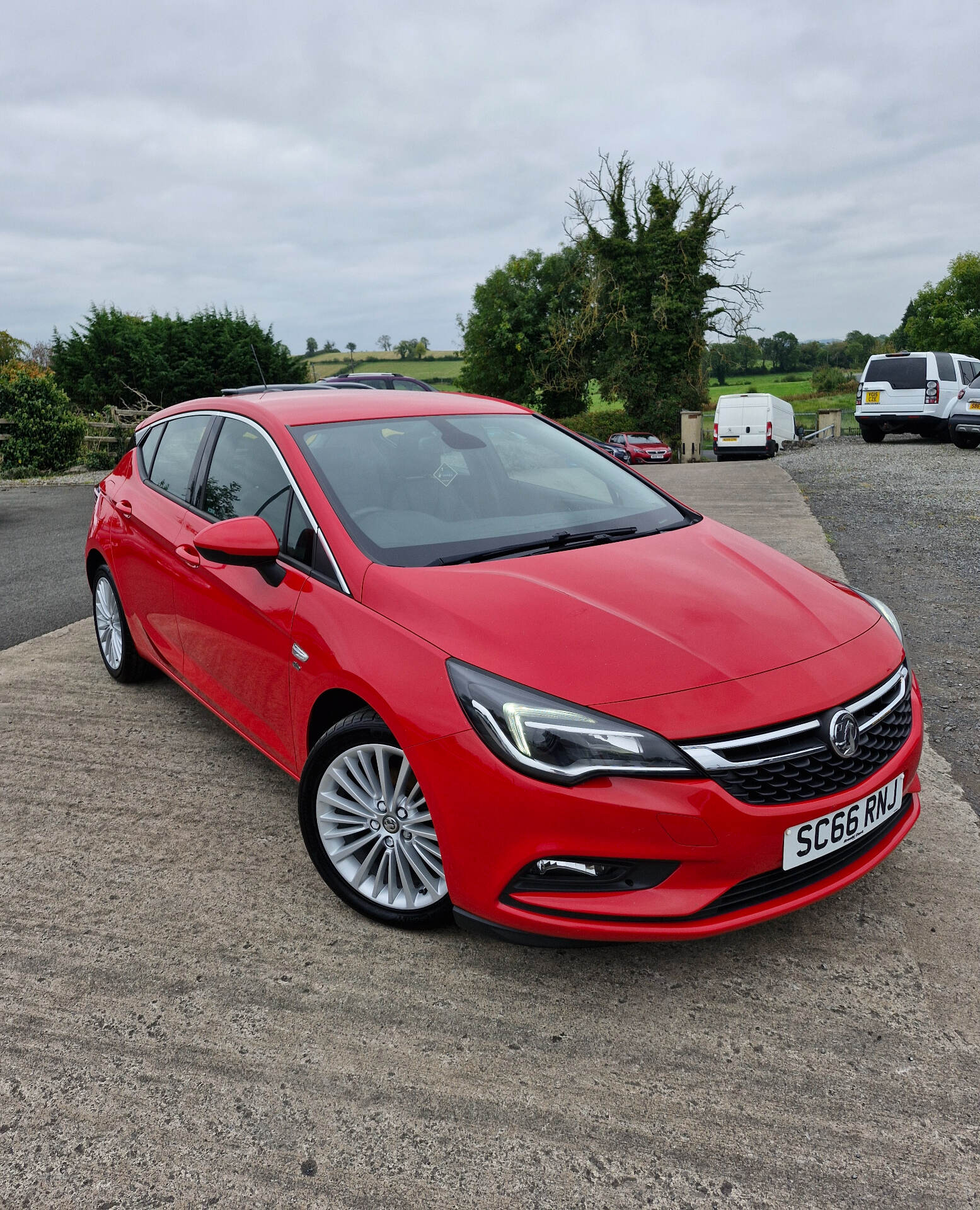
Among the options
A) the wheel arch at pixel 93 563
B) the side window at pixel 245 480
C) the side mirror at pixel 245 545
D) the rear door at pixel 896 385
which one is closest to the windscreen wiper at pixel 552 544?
the side mirror at pixel 245 545

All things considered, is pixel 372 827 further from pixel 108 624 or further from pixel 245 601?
pixel 108 624

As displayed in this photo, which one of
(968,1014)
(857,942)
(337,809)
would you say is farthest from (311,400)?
(968,1014)

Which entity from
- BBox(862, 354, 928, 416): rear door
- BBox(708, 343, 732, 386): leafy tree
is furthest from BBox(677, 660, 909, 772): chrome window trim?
BBox(708, 343, 732, 386): leafy tree

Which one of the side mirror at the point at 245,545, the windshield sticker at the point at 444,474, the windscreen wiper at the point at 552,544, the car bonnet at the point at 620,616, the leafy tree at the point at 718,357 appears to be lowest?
the car bonnet at the point at 620,616

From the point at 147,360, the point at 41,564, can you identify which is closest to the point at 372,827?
the point at 41,564

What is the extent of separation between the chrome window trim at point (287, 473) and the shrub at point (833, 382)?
262 feet

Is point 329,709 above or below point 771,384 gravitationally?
below

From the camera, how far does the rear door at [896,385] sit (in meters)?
19.6

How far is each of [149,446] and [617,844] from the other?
356cm

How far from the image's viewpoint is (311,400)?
3689 millimetres

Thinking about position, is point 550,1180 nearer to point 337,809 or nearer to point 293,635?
point 337,809

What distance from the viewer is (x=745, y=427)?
96.4 ft

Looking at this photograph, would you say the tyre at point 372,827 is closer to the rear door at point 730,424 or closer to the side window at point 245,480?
the side window at point 245,480

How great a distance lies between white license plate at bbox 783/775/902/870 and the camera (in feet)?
7.41
